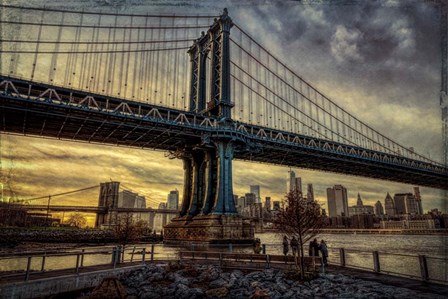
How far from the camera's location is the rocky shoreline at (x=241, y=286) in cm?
1202

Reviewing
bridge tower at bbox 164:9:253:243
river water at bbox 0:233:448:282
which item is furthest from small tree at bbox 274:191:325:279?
bridge tower at bbox 164:9:253:243

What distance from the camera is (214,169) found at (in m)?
48.2

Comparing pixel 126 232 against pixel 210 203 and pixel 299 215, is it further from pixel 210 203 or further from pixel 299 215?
pixel 299 215

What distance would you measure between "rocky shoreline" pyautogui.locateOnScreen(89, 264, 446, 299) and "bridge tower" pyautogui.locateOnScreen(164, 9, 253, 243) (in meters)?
23.4

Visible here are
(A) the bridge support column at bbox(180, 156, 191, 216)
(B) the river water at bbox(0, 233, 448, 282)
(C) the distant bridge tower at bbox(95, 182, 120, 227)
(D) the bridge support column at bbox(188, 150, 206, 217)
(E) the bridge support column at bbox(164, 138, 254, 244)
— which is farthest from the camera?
(C) the distant bridge tower at bbox(95, 182, 120, 227)

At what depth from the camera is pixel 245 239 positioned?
42031mm

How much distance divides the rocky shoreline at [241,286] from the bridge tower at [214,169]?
76.8 feet

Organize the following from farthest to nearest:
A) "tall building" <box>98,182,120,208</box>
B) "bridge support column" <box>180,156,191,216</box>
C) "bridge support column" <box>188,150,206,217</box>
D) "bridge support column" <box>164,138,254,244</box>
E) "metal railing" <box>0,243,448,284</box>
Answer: "tall building" <box>98,182,120,208</box>
"bridge support column" <box>180,156,191,216</box>
"bridge support column" <box>188,150,206,217</box>
"bridge support column" <box>164,138,254,244</box>
"metal railing" <box>0,243,448,284</box>

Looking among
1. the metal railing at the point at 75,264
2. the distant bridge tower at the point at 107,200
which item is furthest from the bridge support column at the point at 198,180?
the distant bridge tower at the point at 107,200

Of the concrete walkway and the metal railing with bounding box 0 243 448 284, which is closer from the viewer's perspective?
the concrete walkway

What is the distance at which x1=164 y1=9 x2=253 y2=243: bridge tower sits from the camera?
4184 cm

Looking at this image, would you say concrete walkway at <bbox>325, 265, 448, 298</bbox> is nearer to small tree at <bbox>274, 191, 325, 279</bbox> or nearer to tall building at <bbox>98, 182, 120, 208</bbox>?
small tree at <bbox>274, 191, 325, 279</bbox>

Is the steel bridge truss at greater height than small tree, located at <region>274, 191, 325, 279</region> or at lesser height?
greater

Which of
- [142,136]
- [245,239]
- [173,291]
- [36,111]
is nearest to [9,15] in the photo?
[173,291]
